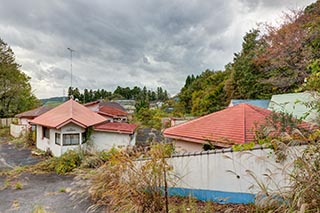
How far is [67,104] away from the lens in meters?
17.5

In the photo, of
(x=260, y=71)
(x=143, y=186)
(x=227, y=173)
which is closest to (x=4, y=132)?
(x=143, y=186)

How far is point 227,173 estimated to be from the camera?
5.18 meters

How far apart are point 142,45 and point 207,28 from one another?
702 cm

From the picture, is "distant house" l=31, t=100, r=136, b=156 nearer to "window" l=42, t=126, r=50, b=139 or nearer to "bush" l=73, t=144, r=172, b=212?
"window" l=42, t=126, r=50, b=139

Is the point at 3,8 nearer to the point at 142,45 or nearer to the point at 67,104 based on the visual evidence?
the point at 67,104

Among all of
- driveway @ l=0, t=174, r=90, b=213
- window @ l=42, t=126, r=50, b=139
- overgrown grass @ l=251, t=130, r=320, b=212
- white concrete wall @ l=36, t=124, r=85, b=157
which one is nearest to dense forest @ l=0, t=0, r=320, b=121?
overgrown grass @ l=251, t=130, r=320, b=212

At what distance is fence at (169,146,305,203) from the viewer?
4.59 metres

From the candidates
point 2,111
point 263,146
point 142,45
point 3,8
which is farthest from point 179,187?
point 2,111

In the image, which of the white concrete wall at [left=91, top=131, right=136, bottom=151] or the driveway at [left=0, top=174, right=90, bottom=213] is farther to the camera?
the white concrete wall at [left=91, top=131, right=136, bottom=151]

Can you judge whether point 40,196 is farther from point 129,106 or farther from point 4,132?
point 129,106

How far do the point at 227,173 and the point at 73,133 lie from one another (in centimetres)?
1153

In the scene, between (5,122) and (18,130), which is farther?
(5,122)

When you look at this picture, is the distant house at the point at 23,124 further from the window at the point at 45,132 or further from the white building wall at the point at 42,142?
the window at the point at 45,132

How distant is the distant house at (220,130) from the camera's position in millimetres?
7145
